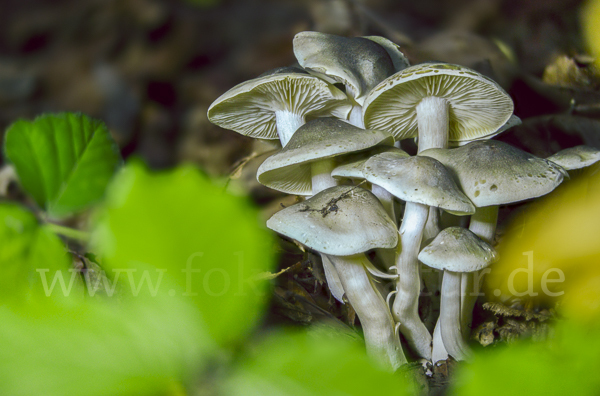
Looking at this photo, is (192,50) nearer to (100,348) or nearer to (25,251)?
(25,251)

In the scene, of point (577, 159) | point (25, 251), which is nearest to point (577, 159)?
point (577, 159)

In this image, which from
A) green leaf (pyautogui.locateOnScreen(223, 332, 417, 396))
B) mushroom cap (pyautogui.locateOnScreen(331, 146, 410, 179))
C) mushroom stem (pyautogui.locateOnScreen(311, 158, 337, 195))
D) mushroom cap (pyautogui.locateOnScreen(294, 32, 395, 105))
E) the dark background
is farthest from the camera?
the dark background

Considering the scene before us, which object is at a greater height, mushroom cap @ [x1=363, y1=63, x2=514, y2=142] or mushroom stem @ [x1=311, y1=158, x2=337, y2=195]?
mushroom cap @ [x1=363, y1=63, x2=514, y2=142]

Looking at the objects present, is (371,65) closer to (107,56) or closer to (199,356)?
(199,356)

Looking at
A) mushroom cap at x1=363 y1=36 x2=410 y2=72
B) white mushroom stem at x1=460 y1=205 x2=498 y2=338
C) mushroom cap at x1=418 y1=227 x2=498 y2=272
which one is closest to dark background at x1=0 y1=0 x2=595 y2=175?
mushroom cap at x1=363 y1=36 x2=410 y2=72

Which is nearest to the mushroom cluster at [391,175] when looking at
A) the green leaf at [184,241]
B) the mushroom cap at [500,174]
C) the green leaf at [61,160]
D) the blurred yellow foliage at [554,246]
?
the mushroom cap at [500,174]

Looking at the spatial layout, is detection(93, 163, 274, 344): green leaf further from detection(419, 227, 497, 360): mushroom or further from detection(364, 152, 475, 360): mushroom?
detection(419, 227, 497, 360): mushroom

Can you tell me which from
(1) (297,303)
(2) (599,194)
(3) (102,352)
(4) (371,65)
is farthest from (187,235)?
(2) (599,194)
